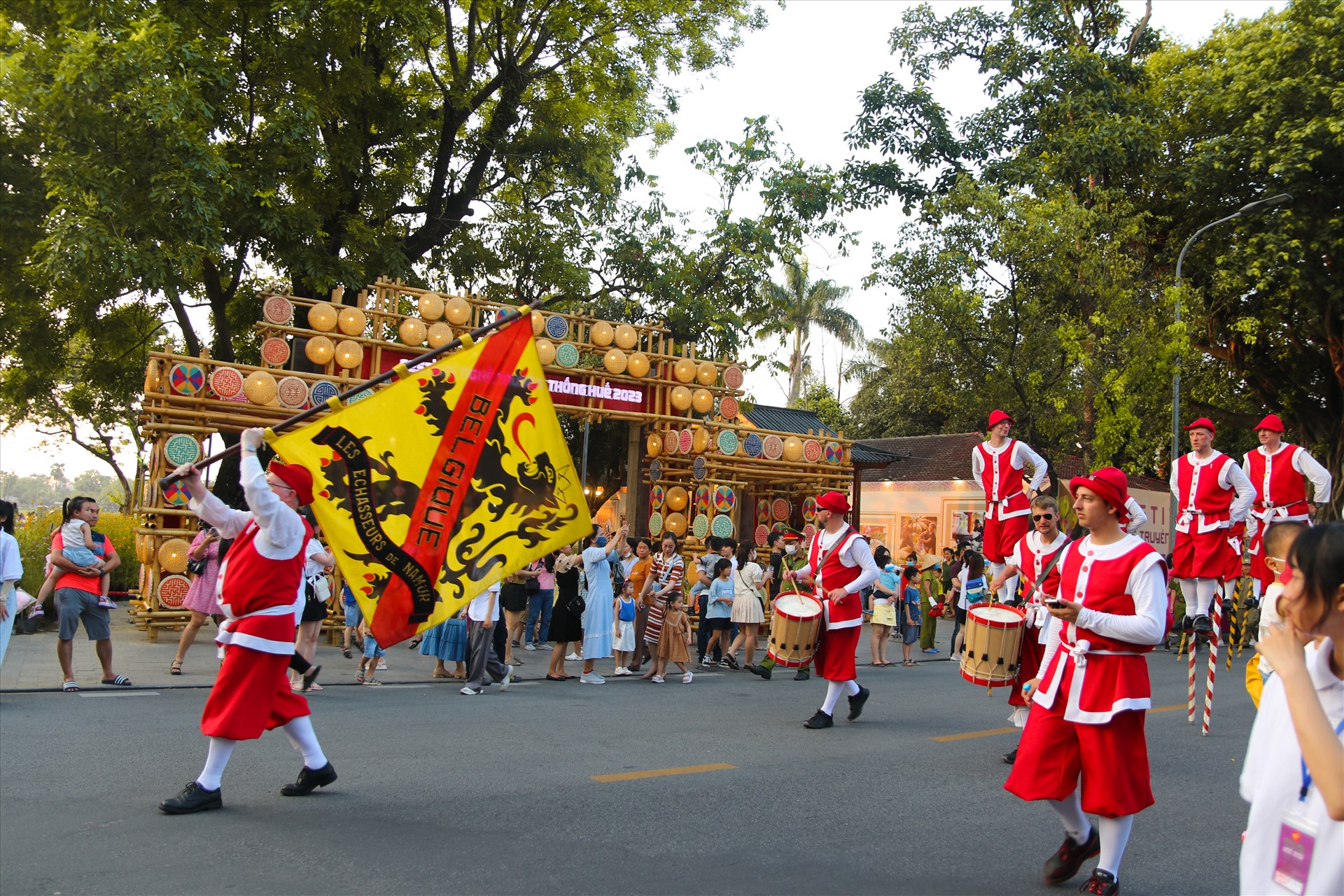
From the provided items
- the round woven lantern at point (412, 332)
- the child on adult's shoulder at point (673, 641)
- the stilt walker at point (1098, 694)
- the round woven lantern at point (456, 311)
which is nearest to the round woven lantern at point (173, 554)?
the round woven lantern at point (412, 332)

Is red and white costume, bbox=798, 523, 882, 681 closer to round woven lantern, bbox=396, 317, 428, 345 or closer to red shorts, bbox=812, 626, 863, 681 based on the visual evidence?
red shorts, bbox=812, 626, 863, 681

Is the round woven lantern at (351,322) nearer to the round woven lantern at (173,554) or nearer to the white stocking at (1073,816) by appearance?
the round woven lantern at (173,554)

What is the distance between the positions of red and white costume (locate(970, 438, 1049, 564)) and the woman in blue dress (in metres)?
4.67

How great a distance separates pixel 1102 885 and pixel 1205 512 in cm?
596

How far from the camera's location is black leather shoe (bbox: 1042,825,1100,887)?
5.23 metres

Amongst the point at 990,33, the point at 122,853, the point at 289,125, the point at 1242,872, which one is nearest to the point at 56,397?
the point at 289,125

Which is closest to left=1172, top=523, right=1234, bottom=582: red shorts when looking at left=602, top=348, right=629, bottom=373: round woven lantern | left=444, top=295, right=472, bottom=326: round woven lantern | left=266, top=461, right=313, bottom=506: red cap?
left=266, top=461, right=313, bottom=506: red cap

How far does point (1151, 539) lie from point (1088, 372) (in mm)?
9912

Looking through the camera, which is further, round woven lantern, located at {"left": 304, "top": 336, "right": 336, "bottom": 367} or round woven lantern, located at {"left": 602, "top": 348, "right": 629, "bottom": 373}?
round woven lantern, located at {"left": 602, "top": 348, "right": 629, "bottom": 373}

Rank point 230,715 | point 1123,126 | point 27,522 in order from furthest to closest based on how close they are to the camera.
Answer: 1. point 1123,126
2. point 27,522
3. point 230,715

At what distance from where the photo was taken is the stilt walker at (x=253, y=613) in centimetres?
579

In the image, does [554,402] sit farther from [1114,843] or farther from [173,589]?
[1114,843]

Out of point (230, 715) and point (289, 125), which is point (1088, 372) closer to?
point (289, 125)

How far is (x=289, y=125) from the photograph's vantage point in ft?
54.6
